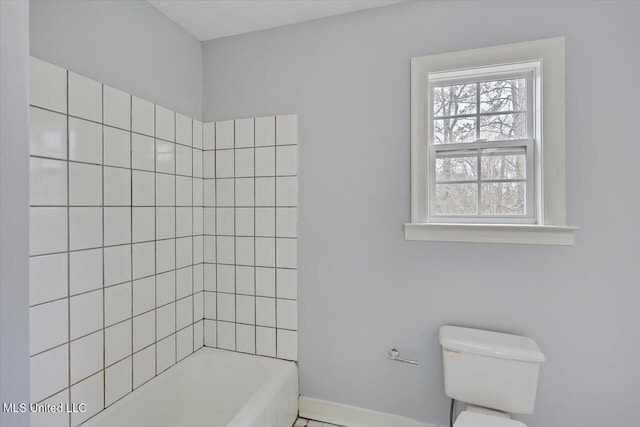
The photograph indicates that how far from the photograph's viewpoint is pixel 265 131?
2.04 metres

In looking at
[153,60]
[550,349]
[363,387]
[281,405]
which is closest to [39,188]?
[153,60]

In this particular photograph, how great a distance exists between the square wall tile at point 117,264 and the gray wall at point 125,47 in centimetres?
79

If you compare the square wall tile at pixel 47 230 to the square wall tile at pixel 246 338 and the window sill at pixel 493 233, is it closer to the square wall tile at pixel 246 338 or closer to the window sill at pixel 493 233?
the square wall tile at pixel 246 338

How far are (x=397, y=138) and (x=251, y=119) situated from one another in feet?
2.98

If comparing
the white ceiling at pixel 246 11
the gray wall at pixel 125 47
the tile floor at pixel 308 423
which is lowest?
the tile floor at pixel 308 423

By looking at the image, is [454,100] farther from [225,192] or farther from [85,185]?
[85,185]

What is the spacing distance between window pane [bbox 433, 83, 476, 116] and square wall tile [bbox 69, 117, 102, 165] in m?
1.68

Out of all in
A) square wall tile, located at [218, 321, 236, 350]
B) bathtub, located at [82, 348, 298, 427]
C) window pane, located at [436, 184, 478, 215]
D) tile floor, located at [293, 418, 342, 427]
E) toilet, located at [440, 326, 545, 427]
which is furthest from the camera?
square wall tile, located at [218, 321, 236, 350]

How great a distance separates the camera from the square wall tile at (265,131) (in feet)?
6.63

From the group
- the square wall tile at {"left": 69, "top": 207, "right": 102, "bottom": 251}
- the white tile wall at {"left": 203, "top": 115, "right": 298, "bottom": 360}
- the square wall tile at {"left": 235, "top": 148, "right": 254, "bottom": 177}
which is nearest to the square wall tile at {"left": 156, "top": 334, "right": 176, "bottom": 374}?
the white tile wall at {"left": 203, "top": 115, "right": 298, "bottom": 360}

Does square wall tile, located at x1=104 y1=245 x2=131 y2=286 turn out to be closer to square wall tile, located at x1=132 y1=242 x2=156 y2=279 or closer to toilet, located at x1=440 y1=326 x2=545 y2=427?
square wall tile, located at x1=132 y1=242 x2=156 y2=279

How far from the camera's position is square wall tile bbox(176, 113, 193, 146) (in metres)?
1.96

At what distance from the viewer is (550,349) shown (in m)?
1.58

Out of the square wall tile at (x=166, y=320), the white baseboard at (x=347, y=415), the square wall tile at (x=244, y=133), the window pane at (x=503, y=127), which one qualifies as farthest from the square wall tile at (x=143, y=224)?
the window pane at (x=503, y=127)
